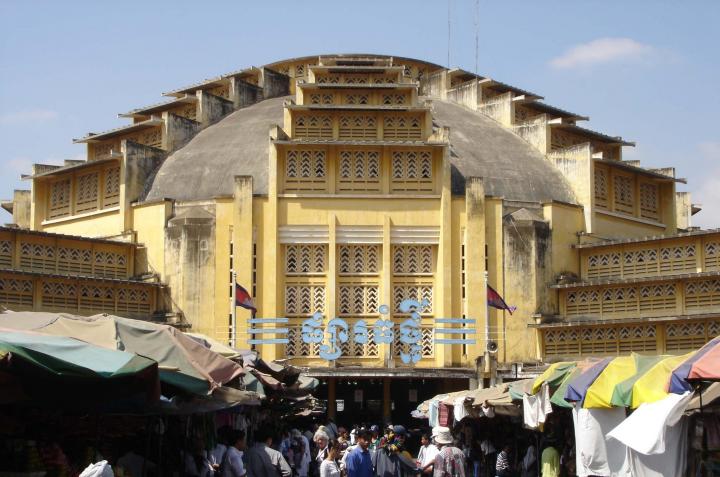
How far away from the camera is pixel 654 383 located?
14.1m

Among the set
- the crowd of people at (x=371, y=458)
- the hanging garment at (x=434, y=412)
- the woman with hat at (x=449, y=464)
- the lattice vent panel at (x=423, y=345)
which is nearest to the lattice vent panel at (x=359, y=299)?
the lattice vent panel at (x=423, y=345)

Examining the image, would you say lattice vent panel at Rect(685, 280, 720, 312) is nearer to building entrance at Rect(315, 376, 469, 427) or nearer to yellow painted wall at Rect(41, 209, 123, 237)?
building entrance at Rect(315, 376, 469, 427)

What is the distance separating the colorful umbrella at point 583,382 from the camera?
15625mm

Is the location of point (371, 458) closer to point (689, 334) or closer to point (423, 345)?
point (689, 334)

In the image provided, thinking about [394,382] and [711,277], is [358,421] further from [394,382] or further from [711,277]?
[711,277]

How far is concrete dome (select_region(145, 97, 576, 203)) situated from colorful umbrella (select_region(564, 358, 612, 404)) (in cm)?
2618

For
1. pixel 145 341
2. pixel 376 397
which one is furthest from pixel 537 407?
pixel 376 397

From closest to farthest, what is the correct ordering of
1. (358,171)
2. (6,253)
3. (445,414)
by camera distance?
(445,414) → (6,253) → (358,171)

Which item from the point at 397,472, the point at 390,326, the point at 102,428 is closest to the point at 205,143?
the point at 390,326

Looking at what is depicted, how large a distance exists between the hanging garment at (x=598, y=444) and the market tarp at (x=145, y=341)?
4635 millimetres

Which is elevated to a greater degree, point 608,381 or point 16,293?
point 16,293

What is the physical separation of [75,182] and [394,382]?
14.1 metres

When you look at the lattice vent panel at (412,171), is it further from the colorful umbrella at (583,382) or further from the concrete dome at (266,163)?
the colorful umbrella at (583,382)

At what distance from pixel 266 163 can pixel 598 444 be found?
93.4 feet
